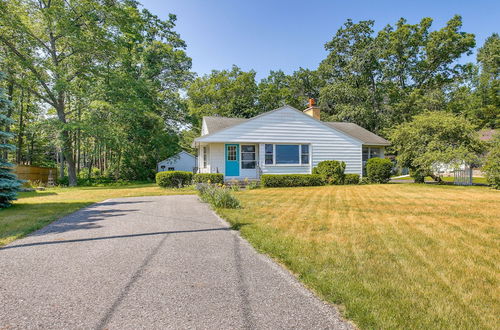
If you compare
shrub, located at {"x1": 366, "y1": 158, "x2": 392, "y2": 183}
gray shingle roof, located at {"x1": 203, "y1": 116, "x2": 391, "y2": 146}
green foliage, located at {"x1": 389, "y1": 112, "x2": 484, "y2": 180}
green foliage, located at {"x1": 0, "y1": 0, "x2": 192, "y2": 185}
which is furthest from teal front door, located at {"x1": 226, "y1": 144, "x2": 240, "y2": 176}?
green foliage, located at {"x1": 389, "y1": 112, "x2": 484, "y2": 180}

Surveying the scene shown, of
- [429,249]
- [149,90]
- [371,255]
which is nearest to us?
[371,255]

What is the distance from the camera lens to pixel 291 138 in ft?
56.2

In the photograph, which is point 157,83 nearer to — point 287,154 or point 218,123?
point 218,123

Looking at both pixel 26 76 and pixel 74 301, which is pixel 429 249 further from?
pixel 26 76

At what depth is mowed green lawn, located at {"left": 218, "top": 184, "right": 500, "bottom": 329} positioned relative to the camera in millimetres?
2348

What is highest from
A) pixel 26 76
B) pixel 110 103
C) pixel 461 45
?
pixel 461 45

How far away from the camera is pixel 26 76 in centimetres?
1953

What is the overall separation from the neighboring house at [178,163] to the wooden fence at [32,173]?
10108mm

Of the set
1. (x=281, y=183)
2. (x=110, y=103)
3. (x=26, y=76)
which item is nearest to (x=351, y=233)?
(x=281, y=183)

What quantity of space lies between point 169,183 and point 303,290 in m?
13.4

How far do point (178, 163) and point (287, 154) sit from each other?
18589 millimetres

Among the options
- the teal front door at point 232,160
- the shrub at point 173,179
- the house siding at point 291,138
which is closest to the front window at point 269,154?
the house siding at point 291,138

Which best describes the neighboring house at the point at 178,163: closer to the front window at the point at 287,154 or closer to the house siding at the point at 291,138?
the house siding at the point at 291,138

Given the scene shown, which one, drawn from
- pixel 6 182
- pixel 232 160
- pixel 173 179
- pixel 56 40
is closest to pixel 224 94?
pixel 56 40
